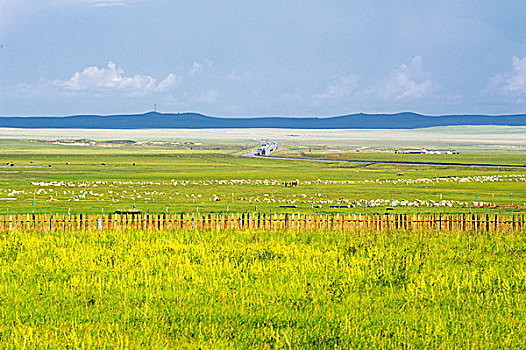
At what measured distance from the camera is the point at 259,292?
1546cm

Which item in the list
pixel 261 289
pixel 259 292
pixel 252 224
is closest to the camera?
pixel 259 292

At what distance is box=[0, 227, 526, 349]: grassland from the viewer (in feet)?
41.6

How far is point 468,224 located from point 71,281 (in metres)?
17.8

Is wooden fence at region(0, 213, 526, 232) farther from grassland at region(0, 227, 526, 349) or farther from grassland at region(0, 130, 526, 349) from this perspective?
grassland at region(0, 227, 526, 349)

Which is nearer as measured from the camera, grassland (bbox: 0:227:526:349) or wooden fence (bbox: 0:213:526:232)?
grassland (bbox: 0:227:526:349)

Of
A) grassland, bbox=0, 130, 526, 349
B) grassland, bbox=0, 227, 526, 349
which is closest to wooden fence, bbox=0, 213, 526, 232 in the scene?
grassland, bbox=0, 130, 526, 349

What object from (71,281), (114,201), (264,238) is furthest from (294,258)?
(114,201)

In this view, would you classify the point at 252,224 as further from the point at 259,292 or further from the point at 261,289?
the point at 259,292

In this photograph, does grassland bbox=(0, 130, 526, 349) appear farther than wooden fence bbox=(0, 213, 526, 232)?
No

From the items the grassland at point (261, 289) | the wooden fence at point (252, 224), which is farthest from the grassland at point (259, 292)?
the wooden fence at point (252, 224)

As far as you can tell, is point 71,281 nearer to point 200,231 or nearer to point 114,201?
point 200,231

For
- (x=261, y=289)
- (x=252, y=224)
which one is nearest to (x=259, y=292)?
(x=261, y=289)

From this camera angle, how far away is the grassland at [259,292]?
41.6 feet

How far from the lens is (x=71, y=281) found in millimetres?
16203
